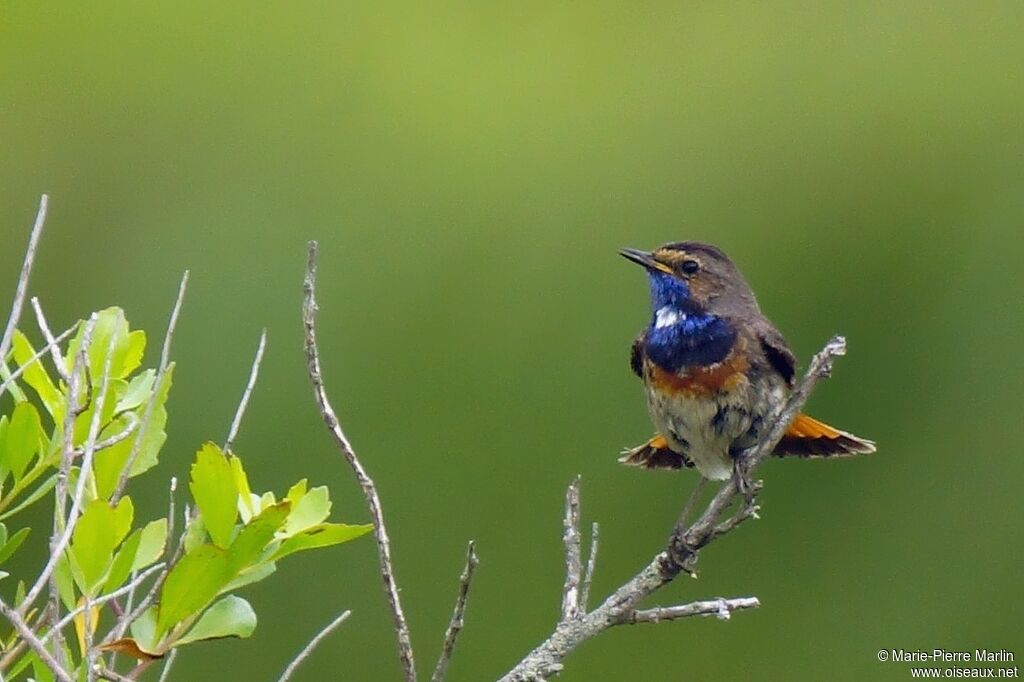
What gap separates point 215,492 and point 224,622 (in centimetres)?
20

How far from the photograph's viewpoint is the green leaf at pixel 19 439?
7.91 feet

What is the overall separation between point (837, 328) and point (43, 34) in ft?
19.3

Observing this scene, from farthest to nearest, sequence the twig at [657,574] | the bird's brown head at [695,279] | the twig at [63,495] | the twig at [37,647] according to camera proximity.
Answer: the bird's brown head at [695,279] → the twig at [657,574] → the twig at [63,495] → the twig at [37,647]

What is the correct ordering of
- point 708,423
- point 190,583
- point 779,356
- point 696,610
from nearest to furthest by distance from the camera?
1. point 190,583
2. point 696,610
3. point 708,423
4. point 779,356

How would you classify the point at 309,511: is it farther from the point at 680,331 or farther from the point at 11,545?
the point at 680,331

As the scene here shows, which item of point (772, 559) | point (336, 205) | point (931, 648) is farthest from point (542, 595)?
point (336, 205)

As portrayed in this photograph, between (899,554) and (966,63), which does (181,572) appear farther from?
(966,63)

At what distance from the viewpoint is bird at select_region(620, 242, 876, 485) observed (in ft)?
15.7

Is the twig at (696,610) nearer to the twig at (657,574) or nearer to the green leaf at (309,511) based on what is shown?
the twig at (657,574)

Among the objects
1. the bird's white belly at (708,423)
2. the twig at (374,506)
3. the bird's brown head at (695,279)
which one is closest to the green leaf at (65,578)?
the twig at (374,506)

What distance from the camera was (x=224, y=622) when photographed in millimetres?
2359

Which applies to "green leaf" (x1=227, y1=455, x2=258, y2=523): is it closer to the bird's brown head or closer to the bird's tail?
the bird's tail

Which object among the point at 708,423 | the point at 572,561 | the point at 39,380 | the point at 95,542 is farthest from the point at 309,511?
the point at 708,423

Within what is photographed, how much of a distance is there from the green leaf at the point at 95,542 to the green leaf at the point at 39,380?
1.14ft
